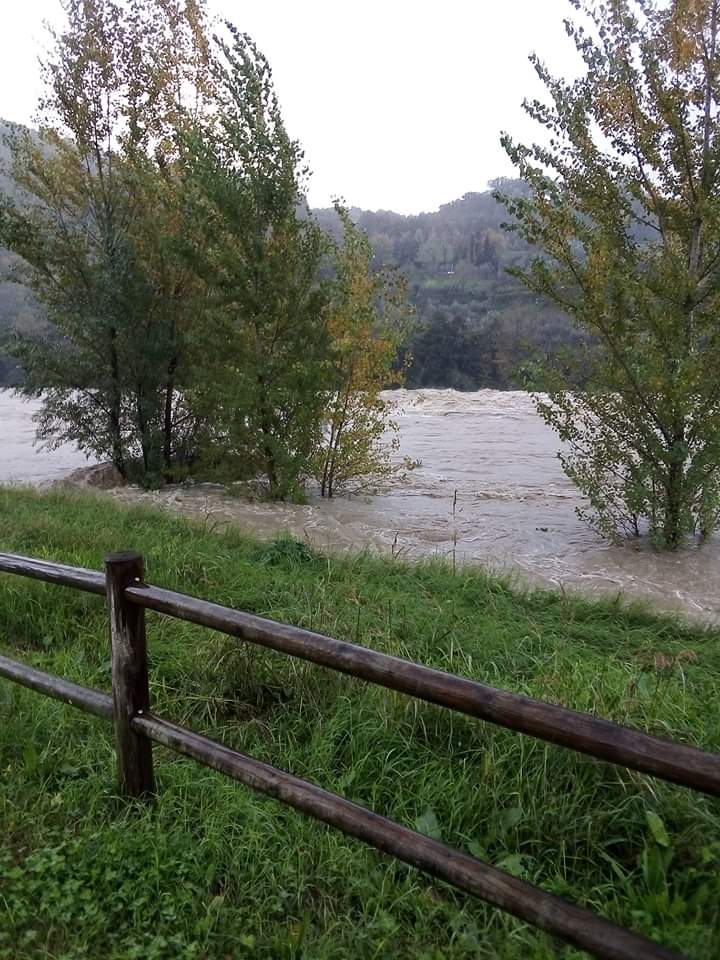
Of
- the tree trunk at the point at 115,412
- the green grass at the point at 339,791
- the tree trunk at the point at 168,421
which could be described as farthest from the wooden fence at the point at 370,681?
the tree trunk at the point at 168,421

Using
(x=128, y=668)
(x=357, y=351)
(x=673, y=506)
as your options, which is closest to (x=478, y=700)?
(x=128, y=668)

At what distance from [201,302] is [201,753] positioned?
10867 millimetres

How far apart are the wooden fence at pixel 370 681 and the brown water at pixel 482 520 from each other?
4631 millimetres

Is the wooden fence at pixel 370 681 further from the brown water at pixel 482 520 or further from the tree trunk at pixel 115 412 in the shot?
the tree trunk at pixel 115 412

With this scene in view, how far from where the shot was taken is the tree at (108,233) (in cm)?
1263

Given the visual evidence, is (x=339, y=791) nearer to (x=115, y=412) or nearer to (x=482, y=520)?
(x=482, y=520)

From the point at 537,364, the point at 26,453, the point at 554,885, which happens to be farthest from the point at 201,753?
the point at 26,453

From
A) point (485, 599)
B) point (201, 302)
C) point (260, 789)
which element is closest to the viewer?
point (260, 789)

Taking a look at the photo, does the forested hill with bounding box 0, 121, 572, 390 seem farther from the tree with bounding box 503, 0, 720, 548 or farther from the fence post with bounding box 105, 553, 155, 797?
the fence post with bounding box 105, 553, 155, 797

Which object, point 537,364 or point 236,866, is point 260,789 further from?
point 537,364

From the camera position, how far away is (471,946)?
2.27m

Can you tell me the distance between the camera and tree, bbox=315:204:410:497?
11897mm

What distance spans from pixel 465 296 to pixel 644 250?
6880cm

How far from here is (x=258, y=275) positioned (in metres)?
11.4
